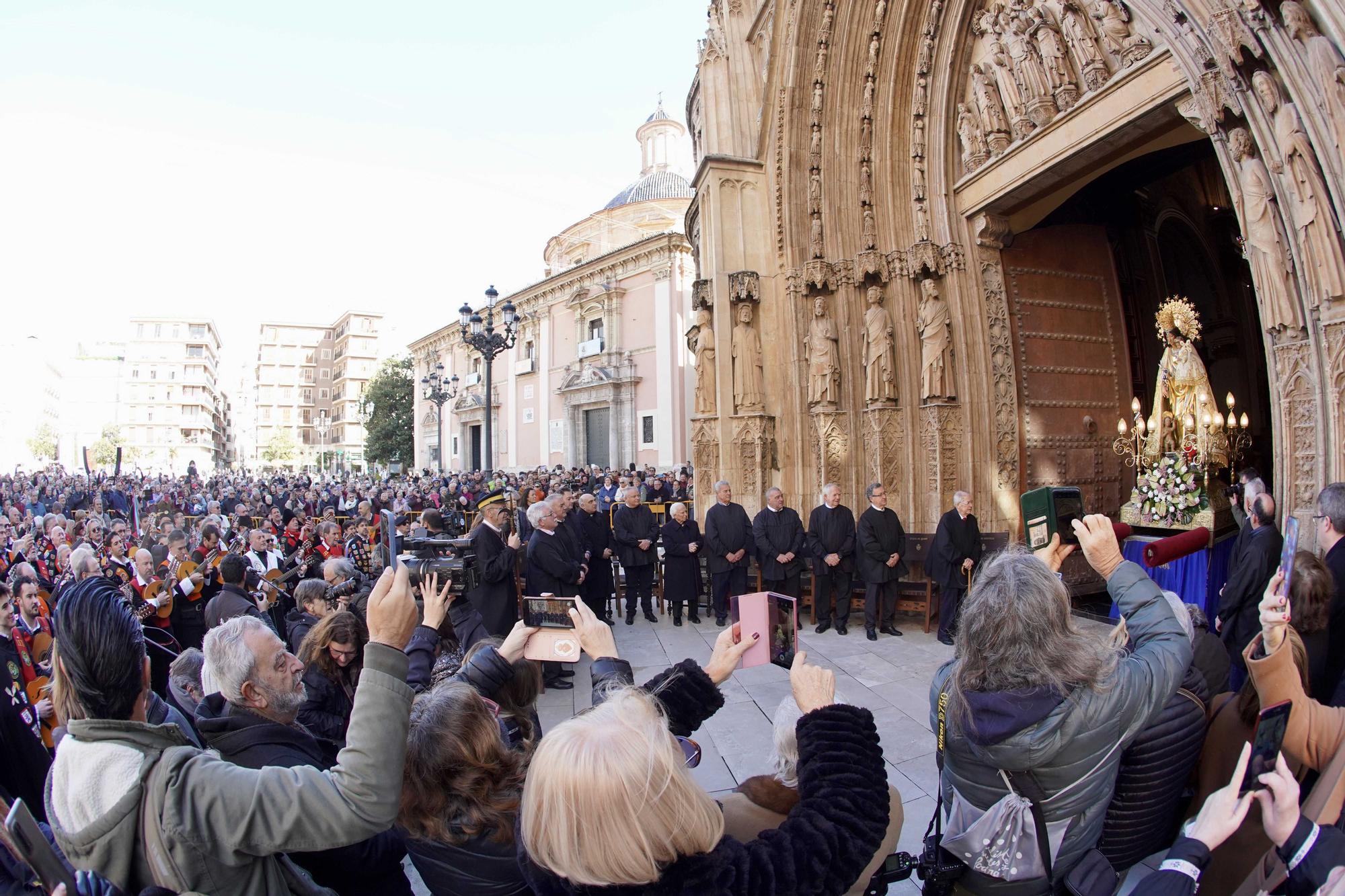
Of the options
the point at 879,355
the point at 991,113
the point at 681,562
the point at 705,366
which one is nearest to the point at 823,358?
the point at 879,355

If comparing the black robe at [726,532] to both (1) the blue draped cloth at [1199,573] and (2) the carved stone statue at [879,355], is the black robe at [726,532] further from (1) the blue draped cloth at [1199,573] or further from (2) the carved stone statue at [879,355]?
(1) the blue draped cloth at [1199,573]

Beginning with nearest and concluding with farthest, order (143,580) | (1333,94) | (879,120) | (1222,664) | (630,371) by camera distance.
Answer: (1222,664) → (1333,94) → (143,580) → (879,120) → (630,371)

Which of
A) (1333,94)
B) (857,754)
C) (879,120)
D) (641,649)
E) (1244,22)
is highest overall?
(879,120)

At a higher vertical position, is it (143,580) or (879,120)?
(879,120)

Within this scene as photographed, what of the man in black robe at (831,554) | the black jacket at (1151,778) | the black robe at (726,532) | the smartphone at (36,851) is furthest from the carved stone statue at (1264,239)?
the smartphone at (36,851)

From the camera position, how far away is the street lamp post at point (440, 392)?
24.0 metres

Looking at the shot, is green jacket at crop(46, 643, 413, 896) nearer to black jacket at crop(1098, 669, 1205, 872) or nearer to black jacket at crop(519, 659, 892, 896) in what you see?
black jacket at crop(519, 659, 892, 896)

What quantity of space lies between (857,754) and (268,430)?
8714cm

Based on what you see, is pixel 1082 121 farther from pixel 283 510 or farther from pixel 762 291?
pixel 283 510

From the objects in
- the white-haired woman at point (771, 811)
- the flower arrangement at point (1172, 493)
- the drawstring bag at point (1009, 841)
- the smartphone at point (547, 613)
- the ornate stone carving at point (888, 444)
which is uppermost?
the ornate stone carving at point (888, 444)

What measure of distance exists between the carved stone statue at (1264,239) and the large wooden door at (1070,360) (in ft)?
9.54

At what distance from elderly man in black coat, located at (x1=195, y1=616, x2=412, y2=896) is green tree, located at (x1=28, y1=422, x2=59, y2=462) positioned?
7061 centimetres

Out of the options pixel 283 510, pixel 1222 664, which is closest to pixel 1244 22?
pixel 1222 664

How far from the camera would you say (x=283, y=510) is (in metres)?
14.2
